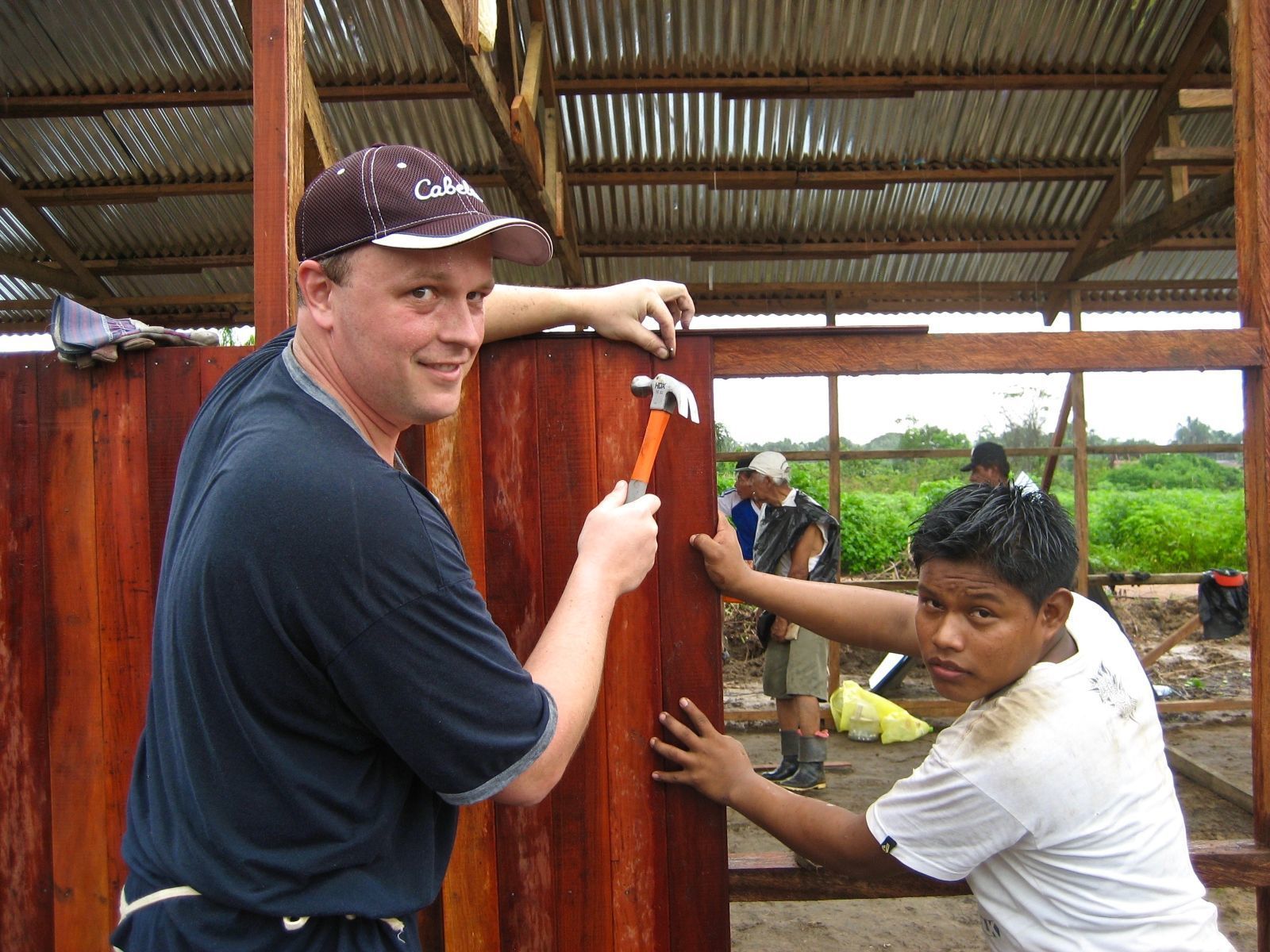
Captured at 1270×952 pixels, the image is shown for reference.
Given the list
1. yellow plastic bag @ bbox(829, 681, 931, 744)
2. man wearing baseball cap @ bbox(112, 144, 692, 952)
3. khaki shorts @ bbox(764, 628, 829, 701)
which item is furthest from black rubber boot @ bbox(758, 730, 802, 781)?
man wearing baseball cap @ bbox(112, 144, 692, 952)

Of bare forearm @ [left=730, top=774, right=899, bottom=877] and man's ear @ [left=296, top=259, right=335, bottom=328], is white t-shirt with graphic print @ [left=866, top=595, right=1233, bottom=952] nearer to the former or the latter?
bare forearm @ [left=730, top=774, right=899, bottom=877]

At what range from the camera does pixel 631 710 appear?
229cm

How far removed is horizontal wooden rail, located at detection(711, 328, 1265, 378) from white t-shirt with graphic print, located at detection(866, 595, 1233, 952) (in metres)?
0.98

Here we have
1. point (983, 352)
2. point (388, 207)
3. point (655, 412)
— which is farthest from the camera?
point (983, 352)

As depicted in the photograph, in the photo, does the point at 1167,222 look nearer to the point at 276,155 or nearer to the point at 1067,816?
the point at 1067,816

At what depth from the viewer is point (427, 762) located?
131 centimetres

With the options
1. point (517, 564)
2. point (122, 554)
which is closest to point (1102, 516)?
point (517, 564)

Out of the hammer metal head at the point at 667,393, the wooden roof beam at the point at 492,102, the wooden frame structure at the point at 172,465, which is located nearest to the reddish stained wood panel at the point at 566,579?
the wooden frame structure at the point at 172,465

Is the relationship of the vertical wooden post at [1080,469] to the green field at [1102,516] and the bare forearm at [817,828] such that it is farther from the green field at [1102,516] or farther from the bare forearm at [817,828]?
the bare forearm at [817,828]

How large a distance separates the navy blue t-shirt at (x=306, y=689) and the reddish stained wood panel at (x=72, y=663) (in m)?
1.06

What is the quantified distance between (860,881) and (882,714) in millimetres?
5263

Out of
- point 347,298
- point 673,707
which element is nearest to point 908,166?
point 673,707

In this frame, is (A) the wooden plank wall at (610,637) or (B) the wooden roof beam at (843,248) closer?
(A) the wooden plank wall at (610,637)

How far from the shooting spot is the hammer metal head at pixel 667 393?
79.4 inches
